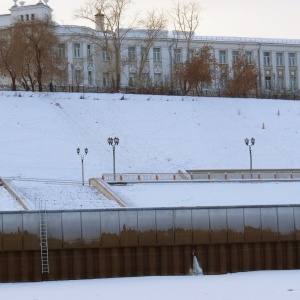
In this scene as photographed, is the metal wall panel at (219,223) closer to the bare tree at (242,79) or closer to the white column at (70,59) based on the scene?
the bare tree at (242,79)

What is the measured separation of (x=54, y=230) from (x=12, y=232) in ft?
4.43

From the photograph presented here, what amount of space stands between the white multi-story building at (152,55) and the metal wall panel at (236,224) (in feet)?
151

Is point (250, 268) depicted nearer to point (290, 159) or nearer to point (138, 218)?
point (138, 218)

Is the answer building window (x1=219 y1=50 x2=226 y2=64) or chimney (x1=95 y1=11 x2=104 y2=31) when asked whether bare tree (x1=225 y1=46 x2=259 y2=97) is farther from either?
chimney (x1=95 y1=11 x2=104 y2=31)

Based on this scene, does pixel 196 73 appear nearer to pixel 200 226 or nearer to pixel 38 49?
pixel 38 49

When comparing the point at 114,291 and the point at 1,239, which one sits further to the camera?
the point at 1,239

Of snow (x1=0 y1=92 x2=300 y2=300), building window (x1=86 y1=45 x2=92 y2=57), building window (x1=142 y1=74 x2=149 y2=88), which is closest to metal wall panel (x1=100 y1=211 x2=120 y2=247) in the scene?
snow (x1=0 y1=92 x2=300 y2=300)

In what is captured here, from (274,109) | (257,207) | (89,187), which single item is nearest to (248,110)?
(274,109)

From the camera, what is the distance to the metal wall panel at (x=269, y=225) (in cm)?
2942

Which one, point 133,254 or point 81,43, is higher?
point 81,43

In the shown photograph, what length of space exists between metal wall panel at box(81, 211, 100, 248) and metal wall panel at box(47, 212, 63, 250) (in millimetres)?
746

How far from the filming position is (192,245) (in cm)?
2906

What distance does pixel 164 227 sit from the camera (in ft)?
95.1

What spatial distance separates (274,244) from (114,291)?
9.37 metres
